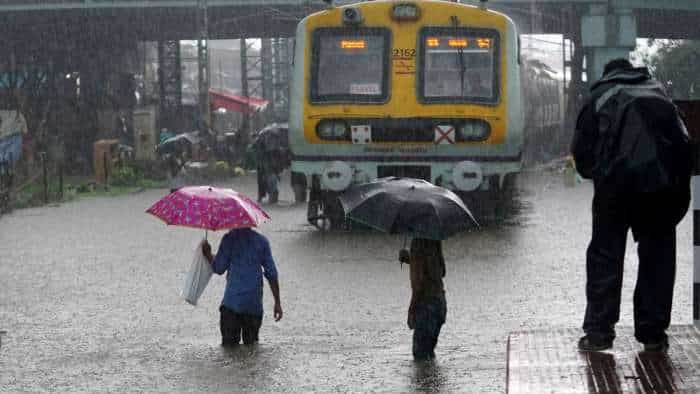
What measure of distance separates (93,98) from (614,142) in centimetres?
4876

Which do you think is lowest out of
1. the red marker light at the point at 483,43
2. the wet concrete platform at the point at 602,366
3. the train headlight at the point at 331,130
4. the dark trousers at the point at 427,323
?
the dark trousers at the point at 427,323

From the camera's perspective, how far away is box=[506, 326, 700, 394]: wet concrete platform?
6.15 metres

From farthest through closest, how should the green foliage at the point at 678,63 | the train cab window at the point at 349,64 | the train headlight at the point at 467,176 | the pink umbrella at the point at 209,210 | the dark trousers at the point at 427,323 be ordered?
1. the green foliage at the point at 678,63
2. the train cab window at the point at 349,64
3. the train headlight at the point at 467,176
4. the pink umbrella at the point at 209,210
5. the dark trousers at the point at 427,323

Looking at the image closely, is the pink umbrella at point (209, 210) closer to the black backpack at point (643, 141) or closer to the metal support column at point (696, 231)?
the metal support column at point (696, 231)

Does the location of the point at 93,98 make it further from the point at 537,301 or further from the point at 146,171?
the point at 537,301

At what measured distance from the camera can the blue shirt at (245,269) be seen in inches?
380

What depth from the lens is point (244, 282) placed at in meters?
9.66

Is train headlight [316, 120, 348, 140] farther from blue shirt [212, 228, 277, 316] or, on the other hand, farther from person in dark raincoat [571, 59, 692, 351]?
person in dark raincoat [571, 59, 692, 351]

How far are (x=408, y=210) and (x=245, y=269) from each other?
4.03ft

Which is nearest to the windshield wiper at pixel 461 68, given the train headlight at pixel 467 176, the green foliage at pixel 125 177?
the train headlight at pixel 467 176

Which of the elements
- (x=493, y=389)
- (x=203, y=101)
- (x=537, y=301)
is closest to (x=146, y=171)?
(x=203, y=101)

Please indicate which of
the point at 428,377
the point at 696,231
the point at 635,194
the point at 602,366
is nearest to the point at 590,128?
the point at 635,194

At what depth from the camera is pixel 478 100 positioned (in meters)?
18.3

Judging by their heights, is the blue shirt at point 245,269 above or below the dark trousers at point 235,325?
above
